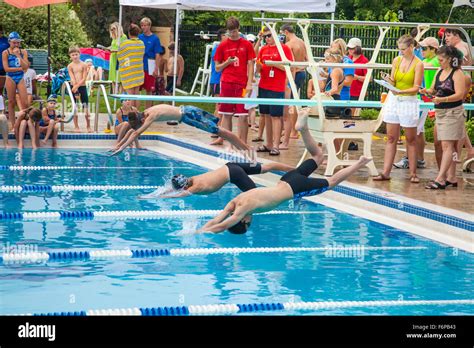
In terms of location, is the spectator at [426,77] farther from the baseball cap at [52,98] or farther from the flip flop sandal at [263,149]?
the baseball cap at [52,98]

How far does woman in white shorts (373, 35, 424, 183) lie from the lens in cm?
1103

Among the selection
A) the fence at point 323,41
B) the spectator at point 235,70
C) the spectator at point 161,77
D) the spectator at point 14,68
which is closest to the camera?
the spectator at point 235,70

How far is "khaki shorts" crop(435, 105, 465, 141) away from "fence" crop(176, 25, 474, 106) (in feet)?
20.5

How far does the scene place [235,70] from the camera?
45.0 feet

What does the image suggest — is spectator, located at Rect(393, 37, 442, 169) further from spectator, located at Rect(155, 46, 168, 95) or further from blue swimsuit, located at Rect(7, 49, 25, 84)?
spectator, located at Rect(155, 46, 168, 95)

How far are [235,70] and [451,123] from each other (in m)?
3.97

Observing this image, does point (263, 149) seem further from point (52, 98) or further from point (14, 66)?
point (14, 66)

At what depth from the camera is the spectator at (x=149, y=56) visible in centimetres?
1720

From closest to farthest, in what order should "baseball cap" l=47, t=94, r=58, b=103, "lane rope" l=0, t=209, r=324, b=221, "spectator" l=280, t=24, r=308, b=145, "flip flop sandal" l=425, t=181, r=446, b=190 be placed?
"lane rope" l=0, t=209, r=324, b=221, "flip flop sandal" l=425, t=181, r=446, b=190, "spectator" l=280, t=24, r=308, b=145, "baseball cap" l=47, t=94, r=58, b=103

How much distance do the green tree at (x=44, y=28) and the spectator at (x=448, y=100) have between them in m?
16.0

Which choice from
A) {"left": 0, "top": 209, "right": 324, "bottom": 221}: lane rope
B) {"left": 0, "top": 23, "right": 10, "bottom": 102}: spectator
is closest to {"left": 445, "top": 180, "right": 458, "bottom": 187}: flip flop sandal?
{"left": 0, "top": 209, "right": 324, "bottom": 221}: lane rope

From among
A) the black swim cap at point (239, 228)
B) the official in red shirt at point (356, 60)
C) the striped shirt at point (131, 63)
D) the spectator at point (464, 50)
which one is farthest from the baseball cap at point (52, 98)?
the black swim cap at point (239, 228)

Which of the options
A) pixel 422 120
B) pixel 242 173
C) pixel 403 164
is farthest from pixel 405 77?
pixel 242 173
